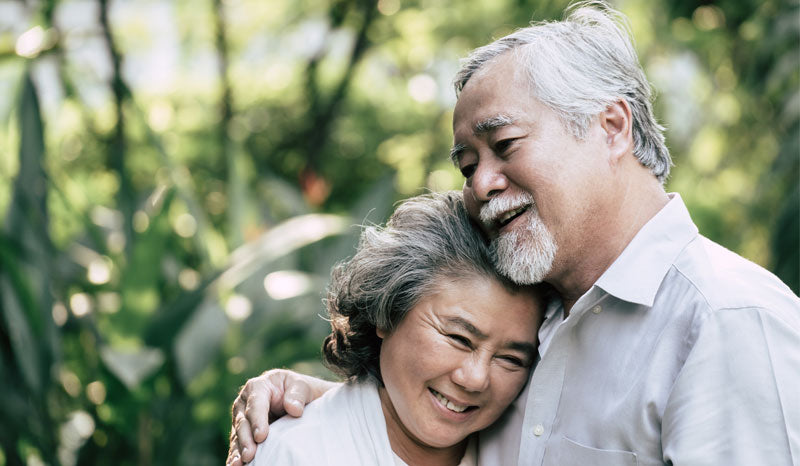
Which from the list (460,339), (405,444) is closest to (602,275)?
(460,339)

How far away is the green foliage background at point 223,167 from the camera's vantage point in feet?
12.2

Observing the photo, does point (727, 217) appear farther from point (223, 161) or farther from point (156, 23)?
point (156, 23)

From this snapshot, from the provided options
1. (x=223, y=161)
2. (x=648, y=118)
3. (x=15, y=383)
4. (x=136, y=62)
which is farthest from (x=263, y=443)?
(x=136, y=62)

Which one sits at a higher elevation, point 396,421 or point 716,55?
point 396,421

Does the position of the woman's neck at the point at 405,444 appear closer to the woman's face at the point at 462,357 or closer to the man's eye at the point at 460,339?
the woman's face at the point at 462,357

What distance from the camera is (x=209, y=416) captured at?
365cm

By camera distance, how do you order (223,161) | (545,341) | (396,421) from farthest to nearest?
(223,161) < (396,421) < (545,341)

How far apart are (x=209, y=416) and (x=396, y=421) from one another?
2010mm

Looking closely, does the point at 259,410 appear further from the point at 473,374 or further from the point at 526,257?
the point at 526,257

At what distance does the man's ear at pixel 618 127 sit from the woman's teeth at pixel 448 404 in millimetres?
611

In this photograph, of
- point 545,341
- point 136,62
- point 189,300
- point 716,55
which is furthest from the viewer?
point 136,62

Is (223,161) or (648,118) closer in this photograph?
(648,118)

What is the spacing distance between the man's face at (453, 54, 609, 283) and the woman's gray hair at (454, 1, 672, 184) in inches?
1.1

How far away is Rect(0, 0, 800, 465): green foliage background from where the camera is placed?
12.2ft
